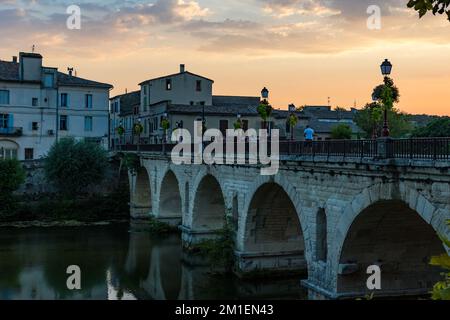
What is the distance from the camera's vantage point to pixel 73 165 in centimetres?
5394

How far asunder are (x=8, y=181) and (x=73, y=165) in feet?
19.0

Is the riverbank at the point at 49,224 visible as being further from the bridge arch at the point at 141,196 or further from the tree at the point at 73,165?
the tree at the point at 73,165

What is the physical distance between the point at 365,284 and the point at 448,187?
7.21m

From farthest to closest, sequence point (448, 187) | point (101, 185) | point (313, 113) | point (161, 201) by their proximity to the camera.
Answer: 1. point (313, 113)
2. point (101, 185)
3. point (161, 201)
4. point (448, 187)

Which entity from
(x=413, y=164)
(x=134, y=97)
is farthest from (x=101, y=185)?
(x=413, y=164)

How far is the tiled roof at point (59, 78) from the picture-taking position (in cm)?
6222

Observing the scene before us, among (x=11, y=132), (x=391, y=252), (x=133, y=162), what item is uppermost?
(x=11, y=132)

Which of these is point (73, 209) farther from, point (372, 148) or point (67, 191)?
point (372, 148)

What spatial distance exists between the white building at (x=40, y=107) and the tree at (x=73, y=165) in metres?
8.93

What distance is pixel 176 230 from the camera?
4841cm

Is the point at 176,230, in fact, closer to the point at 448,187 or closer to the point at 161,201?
the point at 161,201

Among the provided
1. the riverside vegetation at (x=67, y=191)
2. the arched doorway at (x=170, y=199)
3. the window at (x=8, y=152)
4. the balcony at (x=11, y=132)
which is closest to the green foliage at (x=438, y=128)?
the arched doorway at (x=170, y=199)

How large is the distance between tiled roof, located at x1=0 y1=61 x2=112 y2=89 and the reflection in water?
71.4ft

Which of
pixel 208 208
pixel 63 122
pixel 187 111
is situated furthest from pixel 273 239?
pixel 63 122
